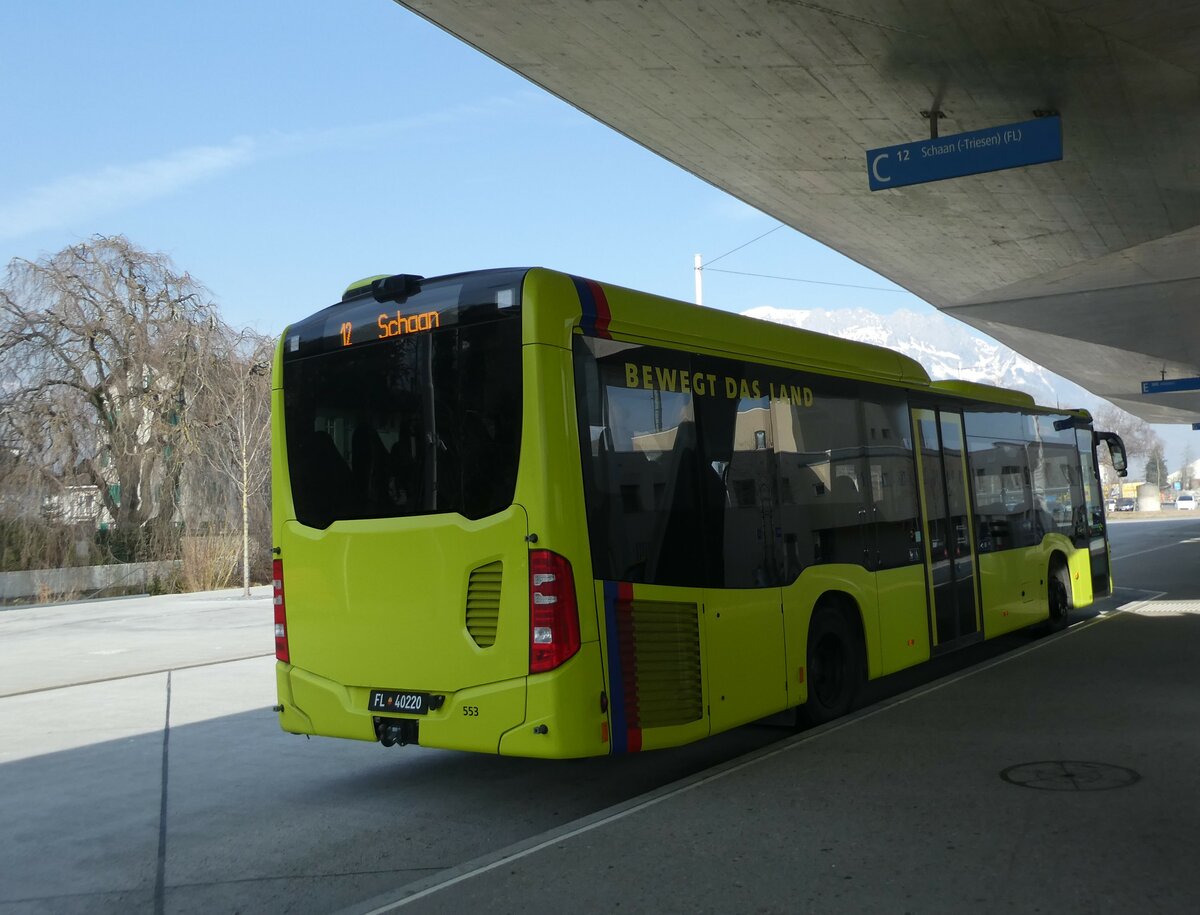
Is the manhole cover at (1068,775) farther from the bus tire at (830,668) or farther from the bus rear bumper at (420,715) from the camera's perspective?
the bus rear bumper at (420,715)

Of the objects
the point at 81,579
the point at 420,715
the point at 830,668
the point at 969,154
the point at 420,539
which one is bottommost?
the point at 830,668

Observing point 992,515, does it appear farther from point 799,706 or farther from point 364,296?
point 364,296

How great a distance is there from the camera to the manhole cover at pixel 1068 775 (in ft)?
21.2

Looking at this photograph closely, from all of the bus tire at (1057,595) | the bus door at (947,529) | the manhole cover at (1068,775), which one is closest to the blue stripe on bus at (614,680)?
the manhole cover at (1068,775)

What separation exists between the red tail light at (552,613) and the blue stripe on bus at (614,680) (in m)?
0.27

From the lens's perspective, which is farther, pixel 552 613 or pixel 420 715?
pixel 420 715

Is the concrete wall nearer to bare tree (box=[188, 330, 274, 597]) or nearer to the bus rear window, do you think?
bare tree (box=[188, 330, 274, 597])

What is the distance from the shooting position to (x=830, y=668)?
9016 millimetres

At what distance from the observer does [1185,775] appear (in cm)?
660

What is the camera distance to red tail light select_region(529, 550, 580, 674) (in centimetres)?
627

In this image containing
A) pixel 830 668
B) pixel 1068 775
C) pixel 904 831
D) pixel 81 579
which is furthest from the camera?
pixel 81 579

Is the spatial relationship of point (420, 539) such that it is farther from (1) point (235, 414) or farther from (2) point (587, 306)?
(1) point (235, 414)

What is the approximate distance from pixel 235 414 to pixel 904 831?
92.0 ft

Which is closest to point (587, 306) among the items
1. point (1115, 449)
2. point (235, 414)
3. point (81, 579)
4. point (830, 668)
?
point (830, 668)
